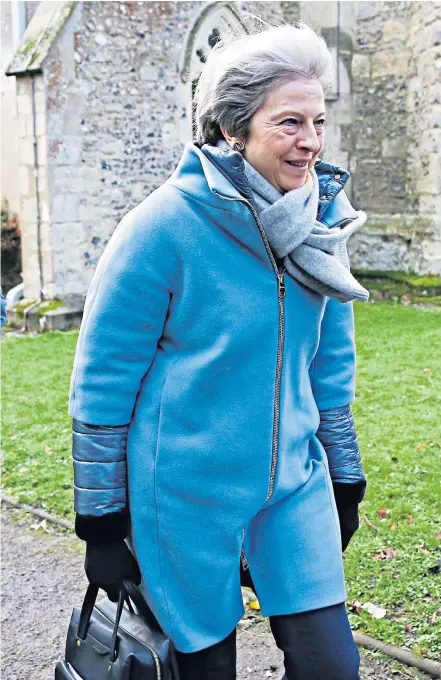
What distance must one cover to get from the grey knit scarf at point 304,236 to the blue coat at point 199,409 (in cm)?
5

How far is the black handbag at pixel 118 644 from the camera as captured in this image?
1.95 metres

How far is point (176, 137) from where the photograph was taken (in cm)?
1139

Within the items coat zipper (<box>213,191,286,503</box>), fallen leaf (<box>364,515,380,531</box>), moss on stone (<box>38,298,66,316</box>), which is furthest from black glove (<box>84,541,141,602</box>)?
moss on stone (<box>38,298,66,316</box>)

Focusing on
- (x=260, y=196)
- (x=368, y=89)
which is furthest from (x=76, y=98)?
(x=260, y=196)

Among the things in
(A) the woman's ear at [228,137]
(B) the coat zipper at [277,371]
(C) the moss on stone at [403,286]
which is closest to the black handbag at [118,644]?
(B) the coat zipper at [277,371]

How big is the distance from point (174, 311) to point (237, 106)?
0.52 meters

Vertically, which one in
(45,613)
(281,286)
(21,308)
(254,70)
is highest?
(254,70)

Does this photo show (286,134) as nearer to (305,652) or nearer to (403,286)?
(305,652)

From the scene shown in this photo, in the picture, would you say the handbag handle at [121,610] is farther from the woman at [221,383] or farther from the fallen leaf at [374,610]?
the fallen leaf at [374,610]

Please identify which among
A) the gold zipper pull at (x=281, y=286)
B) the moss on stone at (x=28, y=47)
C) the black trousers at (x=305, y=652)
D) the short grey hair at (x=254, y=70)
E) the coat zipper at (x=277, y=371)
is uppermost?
the moss on stone at (x=28, y=47)

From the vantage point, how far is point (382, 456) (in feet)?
16.9

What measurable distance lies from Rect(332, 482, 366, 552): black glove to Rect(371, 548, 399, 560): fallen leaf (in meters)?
1.47

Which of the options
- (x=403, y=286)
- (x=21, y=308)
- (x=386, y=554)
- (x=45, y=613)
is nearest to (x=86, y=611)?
(x=45, y=613)

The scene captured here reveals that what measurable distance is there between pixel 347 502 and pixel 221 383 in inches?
25.0
